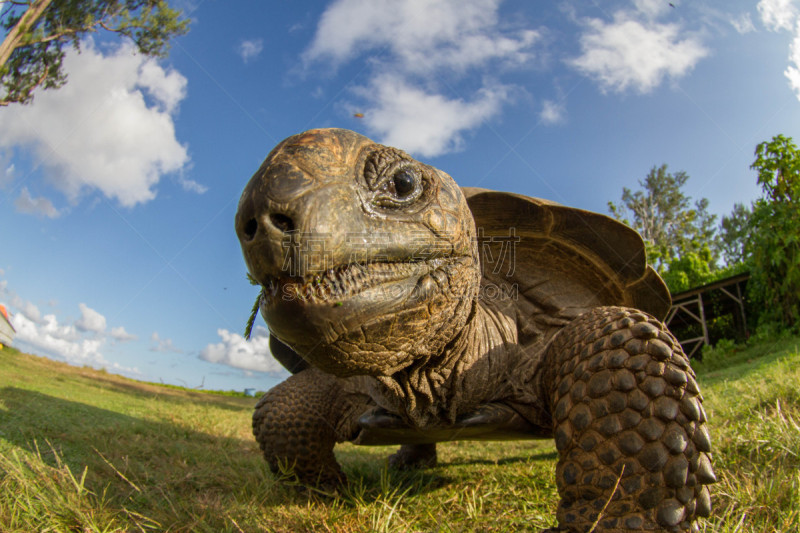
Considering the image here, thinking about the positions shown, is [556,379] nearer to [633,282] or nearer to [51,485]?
[633,282]

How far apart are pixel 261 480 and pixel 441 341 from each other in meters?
1.74

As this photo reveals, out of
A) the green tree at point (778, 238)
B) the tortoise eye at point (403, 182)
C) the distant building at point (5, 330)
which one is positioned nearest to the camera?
the tortoise eye at point (403, 182)

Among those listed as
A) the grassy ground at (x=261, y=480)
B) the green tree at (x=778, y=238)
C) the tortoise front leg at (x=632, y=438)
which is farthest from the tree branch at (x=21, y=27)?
the green tree at (x=778, y=238)

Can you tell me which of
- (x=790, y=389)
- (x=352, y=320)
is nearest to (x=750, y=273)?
(x=790, y=389)

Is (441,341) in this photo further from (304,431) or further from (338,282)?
(304,431)

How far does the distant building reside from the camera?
7.98m

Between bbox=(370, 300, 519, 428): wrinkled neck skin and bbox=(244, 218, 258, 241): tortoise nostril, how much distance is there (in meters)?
0.93

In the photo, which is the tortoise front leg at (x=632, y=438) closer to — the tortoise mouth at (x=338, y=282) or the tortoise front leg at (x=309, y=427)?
the tortoise mouth at (x=338, y=282)

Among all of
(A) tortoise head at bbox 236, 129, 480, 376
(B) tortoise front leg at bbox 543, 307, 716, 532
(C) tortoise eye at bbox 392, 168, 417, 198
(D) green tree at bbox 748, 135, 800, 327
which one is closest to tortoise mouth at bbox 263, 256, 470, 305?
(A) tortoise head at bbox 236, 129, 480, 376

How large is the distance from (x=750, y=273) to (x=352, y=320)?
50.8 ft

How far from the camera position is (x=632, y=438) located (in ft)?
4.99

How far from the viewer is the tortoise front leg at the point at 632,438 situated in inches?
57.4

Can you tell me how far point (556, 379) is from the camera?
1.93 metres

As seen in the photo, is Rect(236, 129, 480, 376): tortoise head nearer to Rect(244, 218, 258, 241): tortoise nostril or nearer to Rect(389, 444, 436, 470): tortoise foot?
Rect(244, 218, 258, 241): tortoise nostril
